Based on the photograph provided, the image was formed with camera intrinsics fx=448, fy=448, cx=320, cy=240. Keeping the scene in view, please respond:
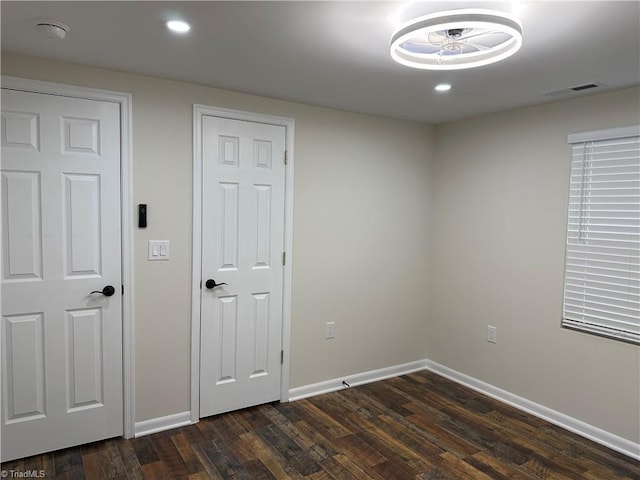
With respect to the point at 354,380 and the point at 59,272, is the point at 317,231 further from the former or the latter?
the point at 59,272

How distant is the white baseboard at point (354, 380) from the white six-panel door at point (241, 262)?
0.21 m

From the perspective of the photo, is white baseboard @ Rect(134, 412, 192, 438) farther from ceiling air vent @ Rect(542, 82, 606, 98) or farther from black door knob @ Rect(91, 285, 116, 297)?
ceiling air vent @ Rect(542, 82, 606, 98)

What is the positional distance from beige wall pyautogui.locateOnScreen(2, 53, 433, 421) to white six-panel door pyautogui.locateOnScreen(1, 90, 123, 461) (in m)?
0.16

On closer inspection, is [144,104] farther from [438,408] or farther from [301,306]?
[438,408]

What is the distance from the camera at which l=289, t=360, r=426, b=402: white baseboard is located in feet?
11.5

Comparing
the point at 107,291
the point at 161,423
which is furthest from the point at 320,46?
the point at 161,423

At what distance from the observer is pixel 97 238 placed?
268 cm

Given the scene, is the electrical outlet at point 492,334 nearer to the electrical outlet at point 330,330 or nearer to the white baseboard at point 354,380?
the white baseboard at point 354,380

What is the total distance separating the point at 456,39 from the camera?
1.97 metres

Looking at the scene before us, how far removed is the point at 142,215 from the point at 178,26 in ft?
4.05

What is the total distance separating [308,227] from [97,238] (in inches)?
58.1

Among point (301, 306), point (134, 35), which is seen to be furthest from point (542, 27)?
point (301, 306)

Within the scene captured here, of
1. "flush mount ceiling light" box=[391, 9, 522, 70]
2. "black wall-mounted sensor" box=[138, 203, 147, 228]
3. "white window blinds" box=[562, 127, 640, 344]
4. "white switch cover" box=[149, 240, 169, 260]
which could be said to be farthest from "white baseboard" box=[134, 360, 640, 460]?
"flush mount ceiling light" box=[391, 9, 522, 70]

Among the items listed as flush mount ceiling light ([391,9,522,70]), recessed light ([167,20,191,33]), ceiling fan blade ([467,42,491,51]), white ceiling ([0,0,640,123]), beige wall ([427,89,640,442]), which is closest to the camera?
flush mount ceiling light ([391,9,522,70])
